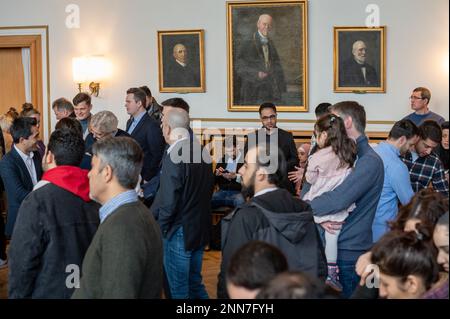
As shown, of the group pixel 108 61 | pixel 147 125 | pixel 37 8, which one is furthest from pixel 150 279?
A: pixel 37 8

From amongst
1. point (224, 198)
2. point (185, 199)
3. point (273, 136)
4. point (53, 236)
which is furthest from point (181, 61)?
point (53, 236)

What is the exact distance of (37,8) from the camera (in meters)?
11.8

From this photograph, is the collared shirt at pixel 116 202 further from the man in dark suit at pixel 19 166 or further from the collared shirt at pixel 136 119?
the collared shirt at pixel 136 119

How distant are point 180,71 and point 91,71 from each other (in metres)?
1.44

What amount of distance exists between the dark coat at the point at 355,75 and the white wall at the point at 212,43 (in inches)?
6.7

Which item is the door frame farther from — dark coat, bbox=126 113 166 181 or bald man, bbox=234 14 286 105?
dark coat, bbox=126 113 166 181

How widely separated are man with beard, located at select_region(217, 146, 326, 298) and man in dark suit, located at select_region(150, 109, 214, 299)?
1691 millimetres

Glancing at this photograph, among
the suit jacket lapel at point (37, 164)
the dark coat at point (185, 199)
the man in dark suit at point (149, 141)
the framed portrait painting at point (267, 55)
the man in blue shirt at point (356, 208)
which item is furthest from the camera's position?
the framed portrait painting at point (267, 55)

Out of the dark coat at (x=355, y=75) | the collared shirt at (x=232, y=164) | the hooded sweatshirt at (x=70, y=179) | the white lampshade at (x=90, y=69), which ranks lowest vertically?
the collared shirt at (x=232, y=164)

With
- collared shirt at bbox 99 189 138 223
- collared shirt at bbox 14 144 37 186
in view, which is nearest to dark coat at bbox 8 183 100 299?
collared shirt at bbox 99 189 138 223

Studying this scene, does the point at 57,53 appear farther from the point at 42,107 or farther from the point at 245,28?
the point at 245,28

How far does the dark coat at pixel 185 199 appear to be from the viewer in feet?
19.2

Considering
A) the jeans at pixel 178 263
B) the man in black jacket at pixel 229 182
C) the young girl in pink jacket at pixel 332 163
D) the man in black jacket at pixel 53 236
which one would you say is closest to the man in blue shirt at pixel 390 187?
the young girl in pink jacket at pixel 332 163

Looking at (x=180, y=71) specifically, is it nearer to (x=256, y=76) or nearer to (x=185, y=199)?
(x=256, y=76)
